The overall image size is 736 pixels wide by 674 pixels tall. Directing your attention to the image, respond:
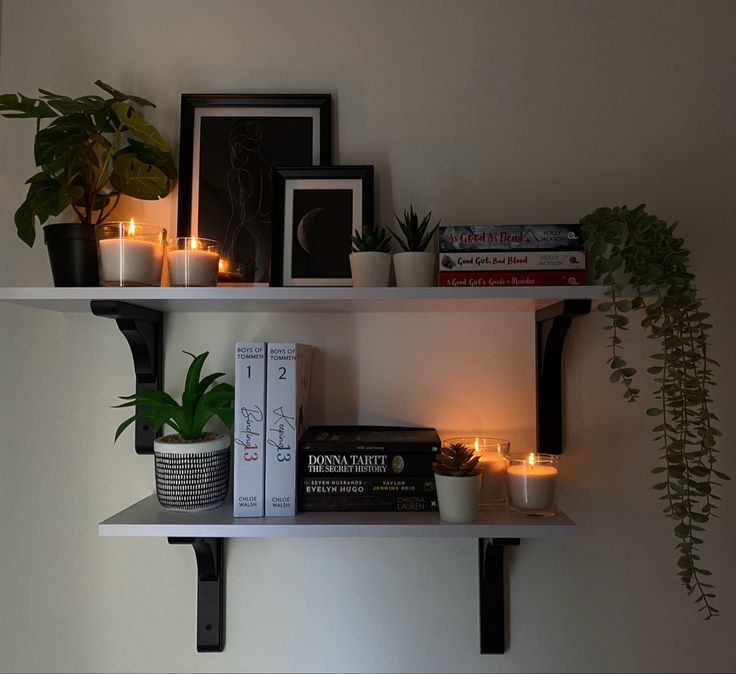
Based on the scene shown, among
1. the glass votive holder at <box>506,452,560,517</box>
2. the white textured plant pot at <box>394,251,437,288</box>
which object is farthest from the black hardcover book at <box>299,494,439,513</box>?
the white textured plant pot at <box>394,251,437,288</box>

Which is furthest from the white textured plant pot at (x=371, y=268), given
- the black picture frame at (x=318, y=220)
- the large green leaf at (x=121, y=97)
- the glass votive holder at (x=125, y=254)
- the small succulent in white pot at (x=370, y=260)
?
the large green leaf at (x=121, y=97)

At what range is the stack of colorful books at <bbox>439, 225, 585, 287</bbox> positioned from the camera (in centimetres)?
94

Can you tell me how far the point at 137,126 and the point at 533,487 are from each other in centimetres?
87

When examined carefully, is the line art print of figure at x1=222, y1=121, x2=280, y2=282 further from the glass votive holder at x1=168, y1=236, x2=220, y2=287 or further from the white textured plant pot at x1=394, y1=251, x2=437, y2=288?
the white textured plant pot at x1=394, y1=251, x2=437, y2=288

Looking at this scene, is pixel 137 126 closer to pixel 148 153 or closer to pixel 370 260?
pixel 148 153

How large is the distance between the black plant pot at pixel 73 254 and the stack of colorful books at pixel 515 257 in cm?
56

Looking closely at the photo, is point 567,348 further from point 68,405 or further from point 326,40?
point 68,405

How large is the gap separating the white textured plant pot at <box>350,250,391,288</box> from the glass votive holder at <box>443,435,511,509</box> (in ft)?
0.98

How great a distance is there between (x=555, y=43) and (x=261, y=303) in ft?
2.41

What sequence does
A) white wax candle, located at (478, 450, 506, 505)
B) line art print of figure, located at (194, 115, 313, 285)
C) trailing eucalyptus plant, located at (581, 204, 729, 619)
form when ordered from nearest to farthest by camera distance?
trailing eucalyptus plant, located at (581, 204, 729, 619)
white wax candle, located at (478, 450, 506, 505)
line art print of figure, located at (194, 115, 313, 285)

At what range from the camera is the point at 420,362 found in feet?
3.60

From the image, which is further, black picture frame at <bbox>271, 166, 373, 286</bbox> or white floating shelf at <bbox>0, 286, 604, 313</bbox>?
black picture frame at <bbox>271, 166, 373, 286</bbox>

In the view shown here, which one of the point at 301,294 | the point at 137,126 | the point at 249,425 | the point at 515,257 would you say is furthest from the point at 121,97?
the point at 515,257

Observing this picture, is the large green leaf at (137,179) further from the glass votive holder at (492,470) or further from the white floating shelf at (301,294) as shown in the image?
the glass votive holder at (492,470)
